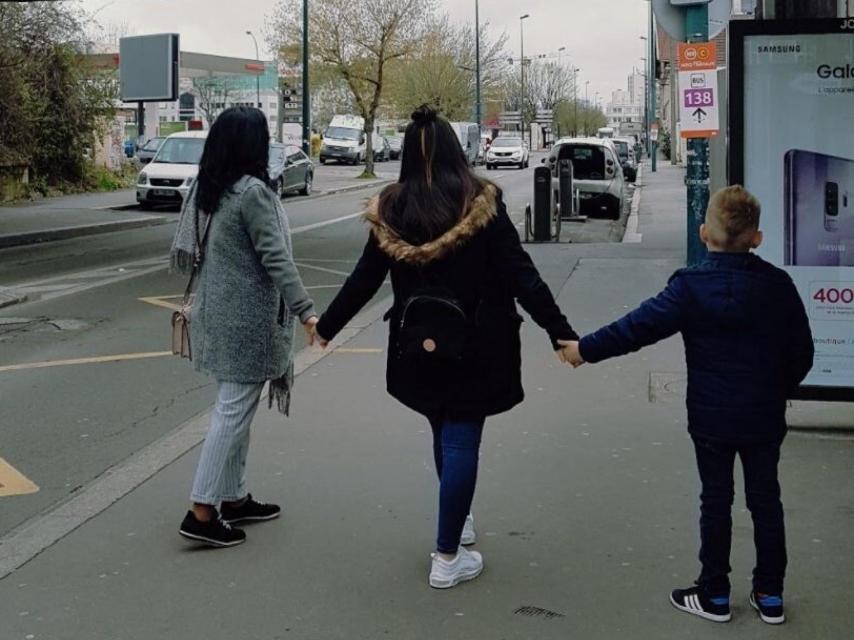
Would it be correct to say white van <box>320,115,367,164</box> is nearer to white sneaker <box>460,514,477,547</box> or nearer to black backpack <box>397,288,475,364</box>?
white sneaker <box>460,514,477,547</box>

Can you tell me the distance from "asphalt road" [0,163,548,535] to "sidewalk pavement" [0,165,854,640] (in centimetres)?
63

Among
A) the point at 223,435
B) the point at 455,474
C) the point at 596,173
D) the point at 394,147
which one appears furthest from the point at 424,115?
the point at 394,147

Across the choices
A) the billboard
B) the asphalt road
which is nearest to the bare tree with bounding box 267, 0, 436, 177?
the billboard

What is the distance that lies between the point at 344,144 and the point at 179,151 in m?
33.9

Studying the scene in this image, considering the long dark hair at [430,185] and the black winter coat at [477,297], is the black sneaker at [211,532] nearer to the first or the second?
the black winter coat at [477,297]

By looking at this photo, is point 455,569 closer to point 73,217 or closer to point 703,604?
point 703,604

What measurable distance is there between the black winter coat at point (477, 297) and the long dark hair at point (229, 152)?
2.29 ft

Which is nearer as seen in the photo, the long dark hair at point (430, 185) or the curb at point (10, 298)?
the long dark hair at point (430, 185)

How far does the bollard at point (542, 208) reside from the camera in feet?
61.5

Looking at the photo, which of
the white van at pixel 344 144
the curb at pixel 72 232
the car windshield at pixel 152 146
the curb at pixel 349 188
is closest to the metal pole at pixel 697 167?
the curb at pixel 72 232

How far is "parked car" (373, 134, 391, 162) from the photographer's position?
68.9 m

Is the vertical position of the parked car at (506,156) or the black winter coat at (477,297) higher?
the parked car at (506,156)

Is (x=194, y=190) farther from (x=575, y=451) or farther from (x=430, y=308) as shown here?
(x=575, y=451)

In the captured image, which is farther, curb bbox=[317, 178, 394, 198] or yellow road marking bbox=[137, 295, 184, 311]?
Result: curb bbox=[317, 178, 394, 198]
